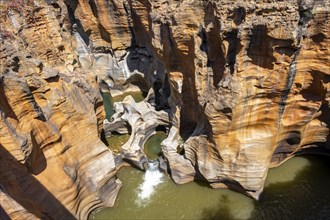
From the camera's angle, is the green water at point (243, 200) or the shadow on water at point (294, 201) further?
the green water at point (243, 200)

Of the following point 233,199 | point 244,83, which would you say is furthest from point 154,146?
point 244,83

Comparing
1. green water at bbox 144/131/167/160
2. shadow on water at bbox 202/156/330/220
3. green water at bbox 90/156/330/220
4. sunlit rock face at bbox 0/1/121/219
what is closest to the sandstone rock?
green water at bbox 144/131/167/160

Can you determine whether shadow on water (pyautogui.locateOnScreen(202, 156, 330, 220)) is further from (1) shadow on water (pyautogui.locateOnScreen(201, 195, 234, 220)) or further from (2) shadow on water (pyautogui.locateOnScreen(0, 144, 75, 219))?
(2) shadow on water (pyautogui.locateOnScreen(0, 144, 75, 219))

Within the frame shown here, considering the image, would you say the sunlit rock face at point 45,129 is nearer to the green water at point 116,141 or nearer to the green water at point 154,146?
the green water at point 154,146

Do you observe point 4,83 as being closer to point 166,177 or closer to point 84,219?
point 84,219

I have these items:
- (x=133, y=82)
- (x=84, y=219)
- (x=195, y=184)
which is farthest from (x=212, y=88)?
(x=133, y=82)

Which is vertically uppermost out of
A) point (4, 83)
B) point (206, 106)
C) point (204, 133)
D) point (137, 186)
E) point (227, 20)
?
point (227, 20)

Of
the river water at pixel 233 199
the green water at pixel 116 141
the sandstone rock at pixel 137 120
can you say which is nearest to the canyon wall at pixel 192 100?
the river water at pixel 233 199

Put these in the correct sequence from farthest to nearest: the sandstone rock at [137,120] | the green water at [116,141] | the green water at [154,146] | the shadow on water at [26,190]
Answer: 1. the green water at [116,141]
2. the sandstone rock at [137,120]
3. the green water at [154,146]
4. the shadow on water at [26,190]
